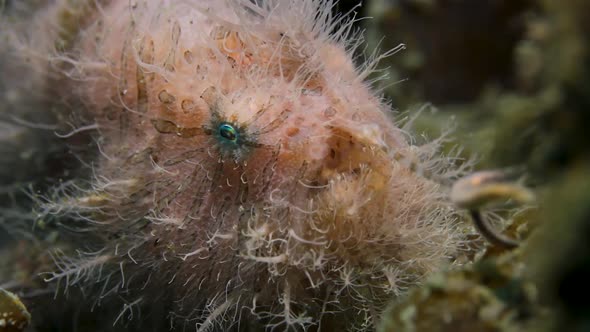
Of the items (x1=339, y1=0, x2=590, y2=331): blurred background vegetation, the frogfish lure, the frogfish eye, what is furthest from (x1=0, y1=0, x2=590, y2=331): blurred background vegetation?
the frogfish eye

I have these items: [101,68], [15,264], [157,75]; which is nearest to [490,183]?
[157,75]

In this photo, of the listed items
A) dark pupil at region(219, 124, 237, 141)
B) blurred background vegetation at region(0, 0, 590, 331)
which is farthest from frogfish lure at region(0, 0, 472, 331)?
blurred background vegetation at region(0, 0, 590, 331)

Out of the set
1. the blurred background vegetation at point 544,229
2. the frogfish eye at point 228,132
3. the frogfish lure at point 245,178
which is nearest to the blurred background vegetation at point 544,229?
the blurred background vegetation at point 544,229

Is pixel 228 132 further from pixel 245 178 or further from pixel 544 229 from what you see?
pixel 544 229

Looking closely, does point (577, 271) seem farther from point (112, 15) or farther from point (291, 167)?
point (112, 15)

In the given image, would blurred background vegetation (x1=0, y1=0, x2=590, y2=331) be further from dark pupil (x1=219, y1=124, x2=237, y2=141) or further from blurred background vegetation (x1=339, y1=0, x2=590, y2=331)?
dark pupil (x1=219, y1=124, x2=237, y2=141)

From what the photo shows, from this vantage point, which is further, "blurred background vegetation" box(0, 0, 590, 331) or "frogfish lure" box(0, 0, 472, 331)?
"frogfish lure" box(0, 0, 472, 331)

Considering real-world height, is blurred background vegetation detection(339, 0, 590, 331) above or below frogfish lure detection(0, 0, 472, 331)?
above

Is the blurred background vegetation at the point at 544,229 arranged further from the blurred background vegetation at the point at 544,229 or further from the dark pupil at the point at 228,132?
the dark pupil at the point at 228,132
